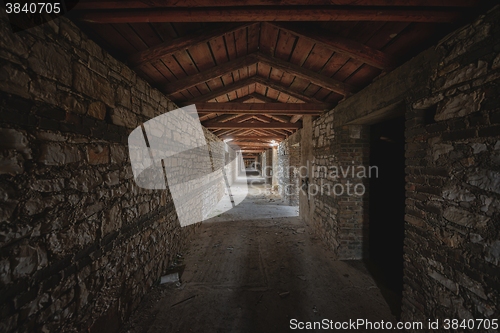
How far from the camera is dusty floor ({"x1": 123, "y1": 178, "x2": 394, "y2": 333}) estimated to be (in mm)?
2330

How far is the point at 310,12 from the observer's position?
173cm

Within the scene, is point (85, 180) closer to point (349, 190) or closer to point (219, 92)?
point (219, 92)

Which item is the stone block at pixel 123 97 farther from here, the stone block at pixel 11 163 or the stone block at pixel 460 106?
the stone block at pixel 460 106

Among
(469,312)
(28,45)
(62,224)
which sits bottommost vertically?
(469,312)

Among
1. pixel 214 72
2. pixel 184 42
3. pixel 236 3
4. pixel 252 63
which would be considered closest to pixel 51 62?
pixel 184 42

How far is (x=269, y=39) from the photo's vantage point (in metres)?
2.69

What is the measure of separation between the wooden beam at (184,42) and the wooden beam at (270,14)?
57cm

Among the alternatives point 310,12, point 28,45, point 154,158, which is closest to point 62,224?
point 28,45

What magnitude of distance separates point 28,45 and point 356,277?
436cm

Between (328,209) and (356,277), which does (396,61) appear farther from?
(356,277)

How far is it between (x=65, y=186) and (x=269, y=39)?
8.87 ft

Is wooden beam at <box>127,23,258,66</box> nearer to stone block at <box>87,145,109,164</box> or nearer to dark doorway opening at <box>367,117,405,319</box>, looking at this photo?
stone block at <box>87,145,109,164</box>

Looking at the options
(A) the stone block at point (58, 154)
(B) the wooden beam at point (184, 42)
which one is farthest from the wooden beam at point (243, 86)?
(A) the stone block at point (58, 154)

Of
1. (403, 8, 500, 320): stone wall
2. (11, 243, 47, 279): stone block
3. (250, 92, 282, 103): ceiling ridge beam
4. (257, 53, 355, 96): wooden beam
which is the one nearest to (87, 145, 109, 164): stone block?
(11, 243, 47, 279): stone block
